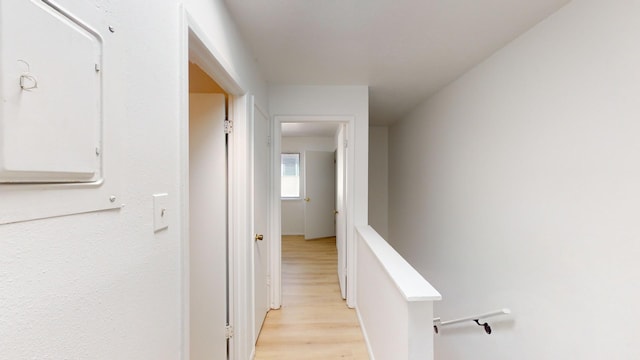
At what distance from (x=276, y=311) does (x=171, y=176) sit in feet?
7.45

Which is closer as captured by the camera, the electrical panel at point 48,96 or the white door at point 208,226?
the electrical panel at point 48,96

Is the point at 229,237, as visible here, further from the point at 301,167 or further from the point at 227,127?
the point at 301,167

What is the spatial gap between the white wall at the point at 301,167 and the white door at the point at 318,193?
0.31m

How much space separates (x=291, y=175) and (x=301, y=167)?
0.45 metres

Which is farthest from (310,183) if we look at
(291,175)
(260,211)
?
(260,211)

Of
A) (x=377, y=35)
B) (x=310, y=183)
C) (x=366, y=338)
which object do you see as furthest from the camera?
(x=310, y=183)

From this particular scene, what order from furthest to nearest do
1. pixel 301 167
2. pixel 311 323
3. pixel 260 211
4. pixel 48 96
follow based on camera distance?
pixel 301 167
pixel 311 323
pixel 260 211
pixel 48 96

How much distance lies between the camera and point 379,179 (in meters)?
5.07

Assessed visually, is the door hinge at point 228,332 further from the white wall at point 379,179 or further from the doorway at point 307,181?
the white wall at point 379,179

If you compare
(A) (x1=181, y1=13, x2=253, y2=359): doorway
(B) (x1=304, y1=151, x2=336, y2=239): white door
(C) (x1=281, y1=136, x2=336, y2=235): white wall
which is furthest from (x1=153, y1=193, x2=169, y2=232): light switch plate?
(C) (x1=281, y1=136, x2=336, y2=235): white wall

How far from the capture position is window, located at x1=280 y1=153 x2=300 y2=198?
250 inches

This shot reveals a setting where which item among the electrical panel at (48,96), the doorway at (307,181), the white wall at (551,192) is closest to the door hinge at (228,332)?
the electrical panel at (48,96)

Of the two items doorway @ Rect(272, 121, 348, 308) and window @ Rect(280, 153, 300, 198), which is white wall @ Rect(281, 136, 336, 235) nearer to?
doorway @ Rect(272, 121, 348, 308)

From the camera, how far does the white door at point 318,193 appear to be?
5.76m
